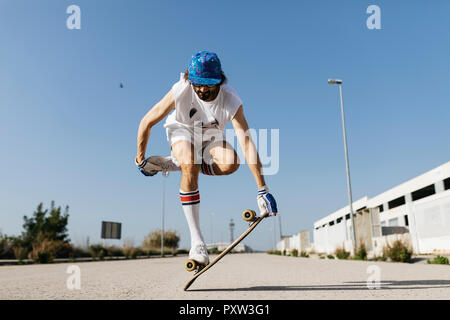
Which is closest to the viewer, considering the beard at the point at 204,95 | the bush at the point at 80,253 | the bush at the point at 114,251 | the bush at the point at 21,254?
the beard at the point at 204,95

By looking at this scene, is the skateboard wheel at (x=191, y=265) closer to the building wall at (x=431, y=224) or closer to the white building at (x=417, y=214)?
the white building at (x=417, y=214)

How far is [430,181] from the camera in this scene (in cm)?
3191

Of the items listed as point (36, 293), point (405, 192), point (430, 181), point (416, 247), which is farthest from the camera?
point (405, 192)

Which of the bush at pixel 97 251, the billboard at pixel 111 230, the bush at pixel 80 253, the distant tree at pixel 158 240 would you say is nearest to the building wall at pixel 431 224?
the bush at pixel 97 251

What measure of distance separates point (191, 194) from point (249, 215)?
676 millimetres

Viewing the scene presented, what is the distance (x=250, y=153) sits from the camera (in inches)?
141

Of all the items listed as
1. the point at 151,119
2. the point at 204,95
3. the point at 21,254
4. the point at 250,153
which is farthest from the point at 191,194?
the point at 21,254

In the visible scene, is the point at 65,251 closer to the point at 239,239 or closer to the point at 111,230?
the point at 111,230

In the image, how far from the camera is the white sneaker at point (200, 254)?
3496mm

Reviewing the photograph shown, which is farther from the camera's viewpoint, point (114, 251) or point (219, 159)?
point (114, 251)

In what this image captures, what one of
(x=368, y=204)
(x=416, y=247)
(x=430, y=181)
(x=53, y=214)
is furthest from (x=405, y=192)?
(x=53, y=214)

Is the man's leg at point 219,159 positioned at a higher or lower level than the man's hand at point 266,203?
higher
